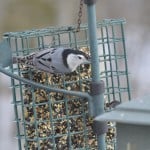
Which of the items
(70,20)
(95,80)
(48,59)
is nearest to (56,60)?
(48,59)

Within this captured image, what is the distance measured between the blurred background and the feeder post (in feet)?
9.36

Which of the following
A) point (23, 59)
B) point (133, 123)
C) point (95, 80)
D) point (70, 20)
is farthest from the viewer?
point (70, 20)

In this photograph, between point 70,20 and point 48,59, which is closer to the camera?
point 48,59

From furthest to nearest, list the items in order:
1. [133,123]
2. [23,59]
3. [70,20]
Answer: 1. [70,20]
2. [23,59]
3. [133,123]

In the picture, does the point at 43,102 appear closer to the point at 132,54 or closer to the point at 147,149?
the point at 147,149

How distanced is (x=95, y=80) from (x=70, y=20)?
3433 mm

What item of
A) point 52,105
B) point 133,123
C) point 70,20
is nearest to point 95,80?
point 52,105

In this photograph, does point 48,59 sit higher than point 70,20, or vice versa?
point 70,20

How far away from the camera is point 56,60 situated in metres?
1.66

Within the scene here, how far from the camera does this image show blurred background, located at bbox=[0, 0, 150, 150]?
4676 mm

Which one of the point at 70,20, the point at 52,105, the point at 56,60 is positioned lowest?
the point at 52,105

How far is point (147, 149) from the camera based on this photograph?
969mm

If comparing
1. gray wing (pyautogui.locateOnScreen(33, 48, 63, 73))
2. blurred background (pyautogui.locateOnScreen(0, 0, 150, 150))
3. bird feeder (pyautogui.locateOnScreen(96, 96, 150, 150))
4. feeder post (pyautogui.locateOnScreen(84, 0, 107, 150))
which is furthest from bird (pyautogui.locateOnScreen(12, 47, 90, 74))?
blurred background (pyautogui.locateOnScreen(0, 0, 150, 150))

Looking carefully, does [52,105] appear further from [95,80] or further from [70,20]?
[70,20]
